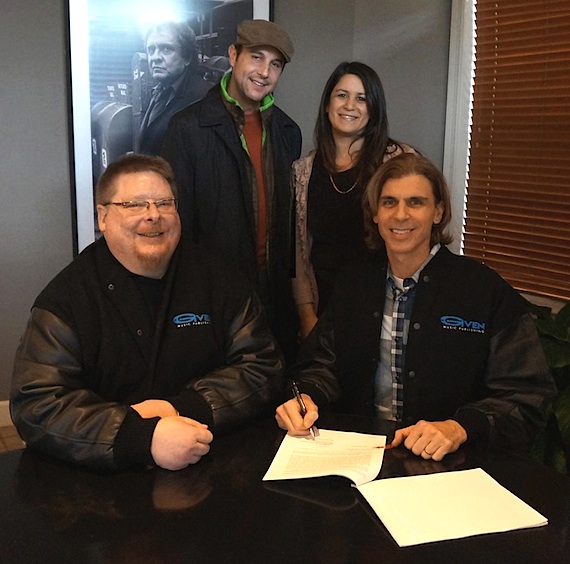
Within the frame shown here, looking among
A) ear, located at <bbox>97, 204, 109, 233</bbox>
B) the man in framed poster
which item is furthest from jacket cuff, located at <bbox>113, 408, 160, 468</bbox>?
the man in framed poster

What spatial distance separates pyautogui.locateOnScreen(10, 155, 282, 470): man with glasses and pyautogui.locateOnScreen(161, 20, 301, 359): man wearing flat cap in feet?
2.33

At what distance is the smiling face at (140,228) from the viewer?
1.72 metres

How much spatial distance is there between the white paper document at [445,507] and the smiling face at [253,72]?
153cm

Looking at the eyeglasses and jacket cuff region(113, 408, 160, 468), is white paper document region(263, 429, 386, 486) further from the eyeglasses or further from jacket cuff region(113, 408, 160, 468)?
the eyeglasses

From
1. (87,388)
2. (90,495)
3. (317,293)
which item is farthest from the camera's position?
(317,293)

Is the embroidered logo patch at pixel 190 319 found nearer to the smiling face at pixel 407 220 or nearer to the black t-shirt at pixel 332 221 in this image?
the smiling face at pixel 407 220

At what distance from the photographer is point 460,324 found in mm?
1812

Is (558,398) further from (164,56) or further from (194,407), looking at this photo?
(164,56)

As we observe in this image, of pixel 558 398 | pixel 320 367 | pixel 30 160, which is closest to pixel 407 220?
pixel 320 367

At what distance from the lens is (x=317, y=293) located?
2.58 m

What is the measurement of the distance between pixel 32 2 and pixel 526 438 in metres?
2.63

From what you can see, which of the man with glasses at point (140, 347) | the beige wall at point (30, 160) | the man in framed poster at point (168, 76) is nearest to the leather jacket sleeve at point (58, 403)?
the man with glasses at point (140, 347)

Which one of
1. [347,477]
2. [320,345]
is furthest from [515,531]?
[320,345]

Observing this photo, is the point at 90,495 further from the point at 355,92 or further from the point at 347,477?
the point at 355,92
